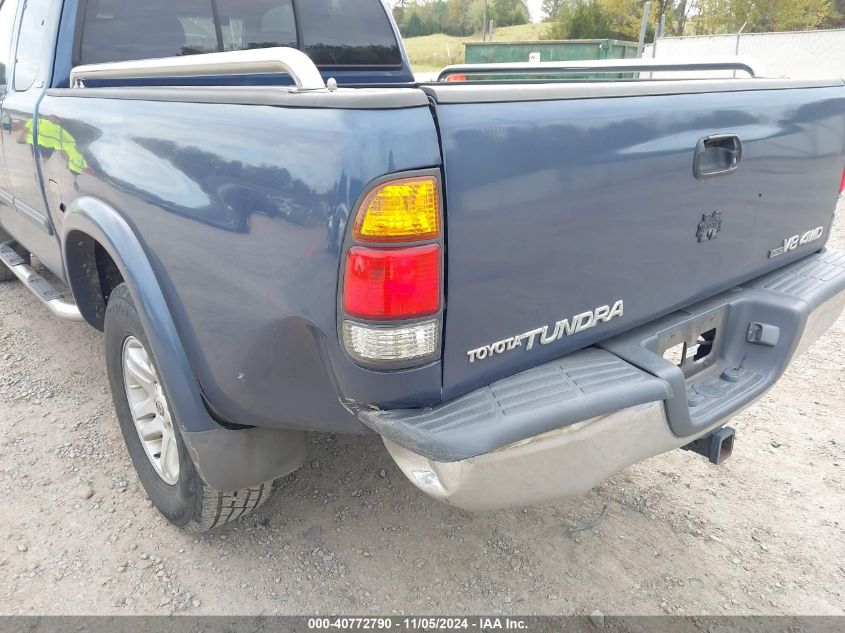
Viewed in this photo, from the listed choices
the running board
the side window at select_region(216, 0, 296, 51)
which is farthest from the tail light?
the side window at select_region(216, 0, 296, 51)

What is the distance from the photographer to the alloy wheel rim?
2316 mm

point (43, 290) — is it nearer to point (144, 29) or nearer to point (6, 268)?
point (144, 29)

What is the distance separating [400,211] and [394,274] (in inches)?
5.6

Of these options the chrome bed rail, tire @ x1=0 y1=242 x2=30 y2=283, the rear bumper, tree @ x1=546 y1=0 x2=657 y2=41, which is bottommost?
tire @ x1=0 y1=242 x2=30 y2=283

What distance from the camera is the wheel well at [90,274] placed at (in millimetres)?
2625

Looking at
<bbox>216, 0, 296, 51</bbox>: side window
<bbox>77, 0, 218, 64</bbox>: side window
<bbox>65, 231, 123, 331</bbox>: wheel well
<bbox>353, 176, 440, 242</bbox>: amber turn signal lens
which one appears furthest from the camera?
<bbox>216, 0, 296, 51</bbox>: side window

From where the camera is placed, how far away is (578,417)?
1.63m

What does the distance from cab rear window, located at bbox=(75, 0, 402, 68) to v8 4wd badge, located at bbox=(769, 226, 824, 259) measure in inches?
92.7

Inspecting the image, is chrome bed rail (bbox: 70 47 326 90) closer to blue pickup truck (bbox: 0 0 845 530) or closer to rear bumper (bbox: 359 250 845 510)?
blue pickup truck (bbox: 0 0 845 530)

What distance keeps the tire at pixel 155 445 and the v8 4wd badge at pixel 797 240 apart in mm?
2115

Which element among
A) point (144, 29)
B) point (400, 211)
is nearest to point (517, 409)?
point (400, 211)

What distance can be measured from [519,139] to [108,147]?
1379mm

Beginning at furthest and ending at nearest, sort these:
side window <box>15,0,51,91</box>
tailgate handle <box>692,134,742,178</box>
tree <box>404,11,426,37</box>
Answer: tree <box>404,11,426,37</box>
side window <box>15,0,51,91</box>
tailgate handle <box>692,134,742,178</box>

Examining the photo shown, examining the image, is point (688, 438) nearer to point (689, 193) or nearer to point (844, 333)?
point (689, 193)
